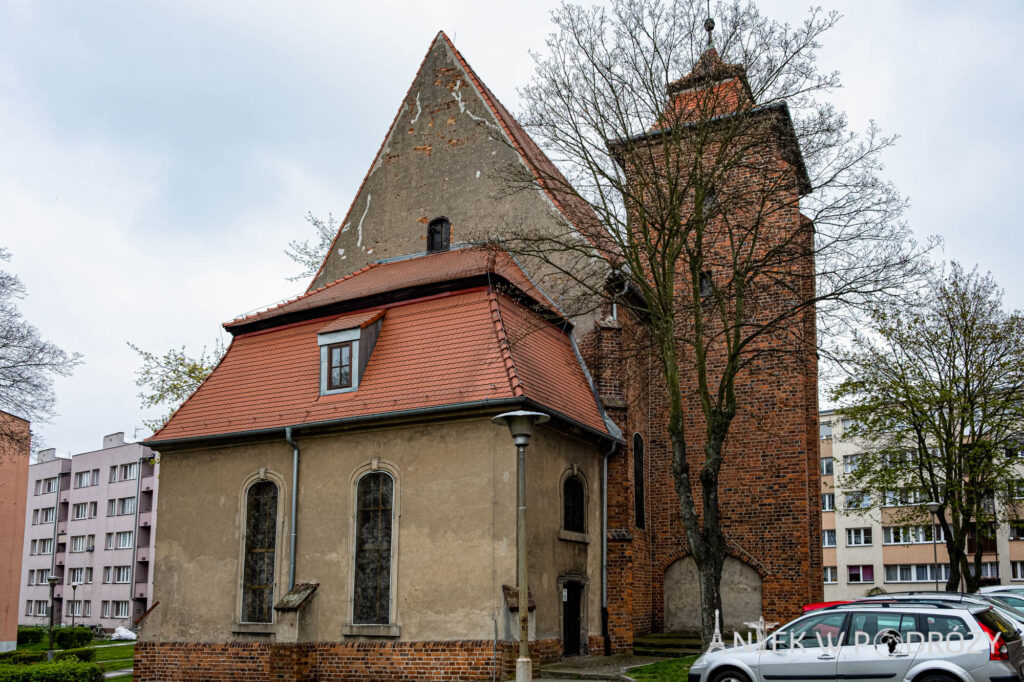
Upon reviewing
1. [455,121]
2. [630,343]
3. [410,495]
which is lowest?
[410,495]

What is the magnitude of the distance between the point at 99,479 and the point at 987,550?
60.6 m

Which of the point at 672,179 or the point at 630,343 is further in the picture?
the point at 630,343

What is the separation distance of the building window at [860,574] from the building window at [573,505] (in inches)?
1733

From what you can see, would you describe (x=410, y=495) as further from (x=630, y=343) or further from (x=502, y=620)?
(x=630, y=343)

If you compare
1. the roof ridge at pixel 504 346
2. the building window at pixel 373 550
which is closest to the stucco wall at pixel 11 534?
the building window at pixel 373 550

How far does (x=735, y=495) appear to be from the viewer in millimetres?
21016

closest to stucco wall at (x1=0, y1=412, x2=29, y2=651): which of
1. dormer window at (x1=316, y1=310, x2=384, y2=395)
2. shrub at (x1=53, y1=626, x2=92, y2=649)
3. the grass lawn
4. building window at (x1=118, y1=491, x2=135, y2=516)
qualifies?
shrub at (x1=53, y1=626, x2=92, y2=649)

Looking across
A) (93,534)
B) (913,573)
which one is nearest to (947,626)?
(913,573)

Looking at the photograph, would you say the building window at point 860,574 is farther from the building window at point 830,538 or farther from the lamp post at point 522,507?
the lamp post at point 522,507

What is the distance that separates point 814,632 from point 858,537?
49490 millimetres

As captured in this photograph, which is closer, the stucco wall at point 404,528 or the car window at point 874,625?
the car window at point 874,625

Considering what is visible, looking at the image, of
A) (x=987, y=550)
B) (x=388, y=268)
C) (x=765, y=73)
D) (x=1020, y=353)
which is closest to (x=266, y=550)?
(x=388, y=268)

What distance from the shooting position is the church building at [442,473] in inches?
641

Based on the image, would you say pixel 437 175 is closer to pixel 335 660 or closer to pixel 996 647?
pixel 335 660
